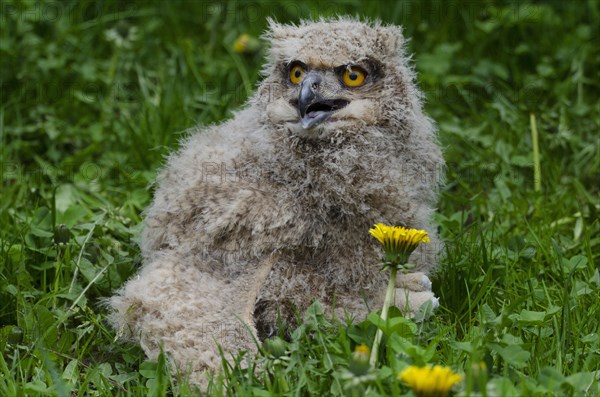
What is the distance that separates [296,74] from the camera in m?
3.53

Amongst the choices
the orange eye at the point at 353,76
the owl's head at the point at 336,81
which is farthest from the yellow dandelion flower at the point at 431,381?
the orange eye at the point at 353,76

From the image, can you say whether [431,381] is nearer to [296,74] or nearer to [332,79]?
[332,79]

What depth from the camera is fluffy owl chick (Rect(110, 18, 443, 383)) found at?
338 centimetres

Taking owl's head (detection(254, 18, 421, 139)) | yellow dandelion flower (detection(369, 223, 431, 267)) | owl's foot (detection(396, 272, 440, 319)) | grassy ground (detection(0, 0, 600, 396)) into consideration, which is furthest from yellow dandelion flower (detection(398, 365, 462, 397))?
owl's head (detection(254, 18, 421, 139))

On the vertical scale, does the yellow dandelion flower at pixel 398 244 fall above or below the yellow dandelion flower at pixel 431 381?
above

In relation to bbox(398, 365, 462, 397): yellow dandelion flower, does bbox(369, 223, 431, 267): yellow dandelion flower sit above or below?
above

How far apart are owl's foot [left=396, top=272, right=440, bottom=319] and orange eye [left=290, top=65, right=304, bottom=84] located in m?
0.85

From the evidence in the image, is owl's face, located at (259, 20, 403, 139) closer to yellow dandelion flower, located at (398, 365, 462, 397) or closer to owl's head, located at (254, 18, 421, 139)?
owl's head, located at (254, 18, 421, 139)

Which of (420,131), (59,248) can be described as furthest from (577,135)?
(59,248)

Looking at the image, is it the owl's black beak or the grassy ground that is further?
the owl's black beak

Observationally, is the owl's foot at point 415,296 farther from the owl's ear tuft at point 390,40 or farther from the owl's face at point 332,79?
the owl's ear tuft at point 390,40

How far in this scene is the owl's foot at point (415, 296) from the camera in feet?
11.3

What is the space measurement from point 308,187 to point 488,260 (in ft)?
3.43

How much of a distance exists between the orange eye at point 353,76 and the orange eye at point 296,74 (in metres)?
0.16
